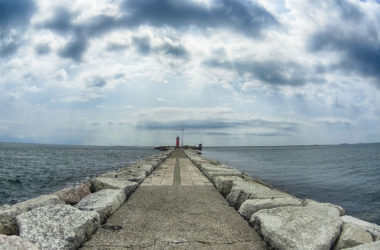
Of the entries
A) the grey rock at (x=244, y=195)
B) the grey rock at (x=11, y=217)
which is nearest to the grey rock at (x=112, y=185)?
the grey rock at (x=11, y=217)

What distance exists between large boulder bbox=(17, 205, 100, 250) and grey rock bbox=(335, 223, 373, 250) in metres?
2.67

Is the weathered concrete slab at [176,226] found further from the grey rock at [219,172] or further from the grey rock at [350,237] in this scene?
the grey rock at [219,172]

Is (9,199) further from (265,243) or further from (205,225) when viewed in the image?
(265,243)

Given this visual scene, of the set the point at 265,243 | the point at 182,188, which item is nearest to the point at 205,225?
the point at 265,243

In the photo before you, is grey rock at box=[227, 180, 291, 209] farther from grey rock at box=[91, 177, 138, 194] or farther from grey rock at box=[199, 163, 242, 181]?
grey rock at box=[199, 163, 242, 181]

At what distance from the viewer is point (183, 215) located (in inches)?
149

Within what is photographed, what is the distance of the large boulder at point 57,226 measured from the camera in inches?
96.3

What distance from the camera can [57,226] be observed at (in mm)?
2646

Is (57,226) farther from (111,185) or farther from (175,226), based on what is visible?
(111,185)

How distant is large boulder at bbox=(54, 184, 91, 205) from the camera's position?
423 cm

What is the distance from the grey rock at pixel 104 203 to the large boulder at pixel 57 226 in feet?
1.17

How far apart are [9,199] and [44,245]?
379 inches

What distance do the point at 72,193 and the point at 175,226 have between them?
7.29 feet

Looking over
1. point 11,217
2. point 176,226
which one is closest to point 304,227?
point 176,226
